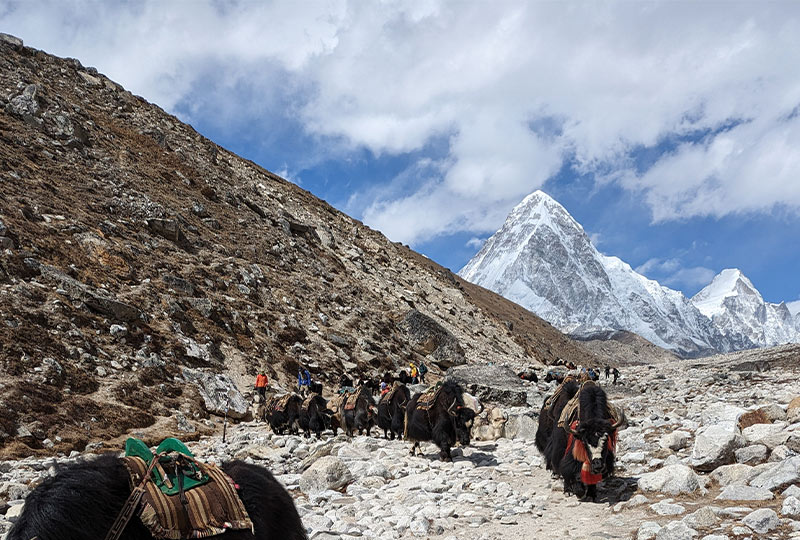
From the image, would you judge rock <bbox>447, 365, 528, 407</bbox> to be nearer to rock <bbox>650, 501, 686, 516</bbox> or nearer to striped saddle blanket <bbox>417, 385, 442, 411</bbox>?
striped saddle blanket <bbox>417, 385, 442, 411</bbox>

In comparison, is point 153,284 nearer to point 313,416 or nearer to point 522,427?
point 313,416

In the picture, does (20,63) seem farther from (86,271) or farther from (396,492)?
(396,492)

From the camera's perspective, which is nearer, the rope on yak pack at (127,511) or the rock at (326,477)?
the rope on yak pack at (127,511)

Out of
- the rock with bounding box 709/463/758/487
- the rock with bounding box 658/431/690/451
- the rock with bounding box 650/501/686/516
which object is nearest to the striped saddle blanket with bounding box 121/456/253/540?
the rock with bounding box 650/501/686/516

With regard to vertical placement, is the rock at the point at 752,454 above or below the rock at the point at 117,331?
below

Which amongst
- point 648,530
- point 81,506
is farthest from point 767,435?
point 81,506

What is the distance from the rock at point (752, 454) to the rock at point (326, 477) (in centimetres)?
460

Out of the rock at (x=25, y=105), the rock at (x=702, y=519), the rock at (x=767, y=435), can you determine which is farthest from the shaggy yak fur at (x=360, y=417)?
the rock at (x=25, y=105)

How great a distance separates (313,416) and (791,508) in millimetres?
9948

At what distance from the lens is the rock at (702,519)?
13.8 feet

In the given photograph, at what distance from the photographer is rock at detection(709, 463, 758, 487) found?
505cm

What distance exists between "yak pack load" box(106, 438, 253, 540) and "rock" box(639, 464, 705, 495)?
4.35 m

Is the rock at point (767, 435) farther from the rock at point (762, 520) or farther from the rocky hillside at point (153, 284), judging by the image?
the rocky hillside at point (153, 284)

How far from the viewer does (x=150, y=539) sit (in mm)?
2582
